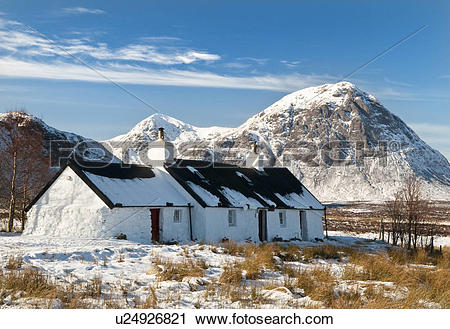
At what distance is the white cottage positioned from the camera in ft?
77.7

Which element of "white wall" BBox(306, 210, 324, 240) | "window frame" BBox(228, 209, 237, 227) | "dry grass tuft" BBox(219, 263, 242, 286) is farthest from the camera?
"white wall" BBox(306, 210, 324, 240)

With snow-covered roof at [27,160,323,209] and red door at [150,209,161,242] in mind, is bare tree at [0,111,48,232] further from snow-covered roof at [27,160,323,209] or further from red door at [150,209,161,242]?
red door at [150,209,161,242]

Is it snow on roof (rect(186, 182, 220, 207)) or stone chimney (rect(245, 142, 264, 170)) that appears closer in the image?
snow on roof (rect(186, 182, 220, 207))

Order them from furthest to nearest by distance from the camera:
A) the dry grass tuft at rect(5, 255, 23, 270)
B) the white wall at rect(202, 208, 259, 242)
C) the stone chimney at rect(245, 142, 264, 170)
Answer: the stone chimney at rect(245, 142, 264, 170) < the white wall at rect(202, 208, 259, 242) < the dry grass tuft at rect(5, 255, 23, 270)

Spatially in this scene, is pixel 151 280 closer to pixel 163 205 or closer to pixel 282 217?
pixel 163 205

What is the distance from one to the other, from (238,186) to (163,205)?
24.3 ft

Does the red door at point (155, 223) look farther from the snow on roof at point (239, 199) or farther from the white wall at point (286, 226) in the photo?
the white wall at point (286, 226)

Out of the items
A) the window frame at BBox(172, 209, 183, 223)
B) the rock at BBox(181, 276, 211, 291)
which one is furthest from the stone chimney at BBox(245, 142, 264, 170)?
the rock at BBox(181, 276, 211, 291)

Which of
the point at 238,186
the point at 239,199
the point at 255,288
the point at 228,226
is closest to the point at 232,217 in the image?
the point at 228,226

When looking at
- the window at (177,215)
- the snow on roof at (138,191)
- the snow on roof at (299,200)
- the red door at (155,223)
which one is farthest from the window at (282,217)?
the red door at (155,223)

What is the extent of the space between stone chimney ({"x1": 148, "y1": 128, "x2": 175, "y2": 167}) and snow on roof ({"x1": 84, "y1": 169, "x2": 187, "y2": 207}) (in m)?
1.66

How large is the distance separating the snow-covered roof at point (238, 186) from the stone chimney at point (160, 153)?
0.77 metres
